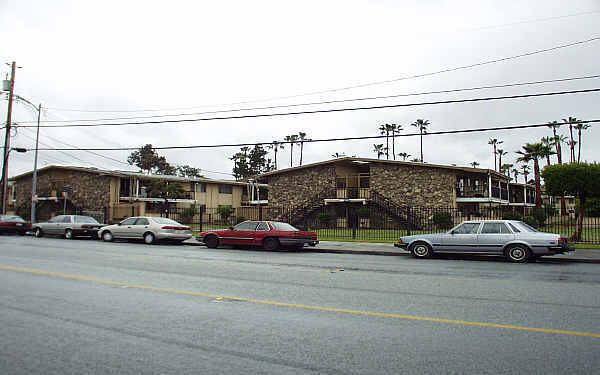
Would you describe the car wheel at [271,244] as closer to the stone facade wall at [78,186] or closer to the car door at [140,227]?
the car door at [140,227]

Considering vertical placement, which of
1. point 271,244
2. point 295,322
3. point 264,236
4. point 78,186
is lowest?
point 295,322

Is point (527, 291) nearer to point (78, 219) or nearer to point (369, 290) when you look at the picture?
point (369, 290)

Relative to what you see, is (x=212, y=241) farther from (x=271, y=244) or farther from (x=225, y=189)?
(x=225, y=189)

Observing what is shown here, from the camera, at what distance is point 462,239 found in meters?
14.4

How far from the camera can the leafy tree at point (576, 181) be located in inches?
797

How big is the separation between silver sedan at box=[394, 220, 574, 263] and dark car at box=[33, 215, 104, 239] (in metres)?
17.1

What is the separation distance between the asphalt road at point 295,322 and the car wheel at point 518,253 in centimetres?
276

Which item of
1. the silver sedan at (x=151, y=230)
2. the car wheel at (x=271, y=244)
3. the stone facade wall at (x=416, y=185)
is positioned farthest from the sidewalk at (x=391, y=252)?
the stone facade wall at (x=416, y=185)

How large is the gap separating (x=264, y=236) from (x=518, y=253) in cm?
922

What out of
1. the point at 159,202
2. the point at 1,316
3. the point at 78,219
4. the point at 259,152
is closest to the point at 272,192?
the point at 159,202

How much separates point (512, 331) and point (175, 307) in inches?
186

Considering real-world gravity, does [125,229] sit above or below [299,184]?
below

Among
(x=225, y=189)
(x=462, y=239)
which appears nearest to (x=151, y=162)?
(x=225, y=189)

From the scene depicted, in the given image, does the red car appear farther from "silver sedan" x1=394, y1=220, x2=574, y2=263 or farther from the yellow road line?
the yellow road line
